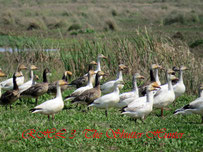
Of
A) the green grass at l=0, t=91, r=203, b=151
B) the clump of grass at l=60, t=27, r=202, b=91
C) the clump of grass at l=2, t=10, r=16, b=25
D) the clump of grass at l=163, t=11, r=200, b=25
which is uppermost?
the clump of grass at l=2, t=10, r=16, b=25

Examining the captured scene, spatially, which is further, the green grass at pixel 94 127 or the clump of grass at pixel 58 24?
the clump of grass at pixel 58 24

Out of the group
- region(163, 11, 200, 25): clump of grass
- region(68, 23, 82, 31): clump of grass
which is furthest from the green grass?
region(163, 11, 200, 25): clump of grass

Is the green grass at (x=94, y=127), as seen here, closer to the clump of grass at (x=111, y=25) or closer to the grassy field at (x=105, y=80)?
the grassy field at (x=105, y=80)

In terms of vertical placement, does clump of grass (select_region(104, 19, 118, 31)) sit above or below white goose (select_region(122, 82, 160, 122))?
above

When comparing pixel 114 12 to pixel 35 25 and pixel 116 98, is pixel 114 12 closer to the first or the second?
pixel 35 25

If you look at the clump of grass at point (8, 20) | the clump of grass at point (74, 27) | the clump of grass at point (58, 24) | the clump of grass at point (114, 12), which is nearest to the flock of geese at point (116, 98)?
the clump of grass at point (74, 27)

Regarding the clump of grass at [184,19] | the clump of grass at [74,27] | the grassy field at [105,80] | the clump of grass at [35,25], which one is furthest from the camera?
the clump of grass at [184,19]

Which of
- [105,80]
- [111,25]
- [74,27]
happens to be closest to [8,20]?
[74,27]

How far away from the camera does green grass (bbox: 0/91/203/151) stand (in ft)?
26.8

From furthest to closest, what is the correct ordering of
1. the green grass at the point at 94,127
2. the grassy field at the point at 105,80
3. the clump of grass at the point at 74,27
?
the clump of grass at the point at 74,27 < the grassy field at the point at 105,80 < the green grass at the point at 94,127

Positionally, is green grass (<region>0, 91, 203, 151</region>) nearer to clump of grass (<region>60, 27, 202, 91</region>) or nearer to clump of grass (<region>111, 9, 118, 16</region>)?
clump of grass (<region>60, 27, 202, 91</region>)

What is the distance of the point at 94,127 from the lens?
31.5 feet

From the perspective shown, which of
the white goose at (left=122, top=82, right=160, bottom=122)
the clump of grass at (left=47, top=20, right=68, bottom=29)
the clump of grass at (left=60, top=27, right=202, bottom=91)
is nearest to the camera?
the white goose at (left=122, top=82, right=160, bottom=122)

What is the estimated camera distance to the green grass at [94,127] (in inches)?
321
